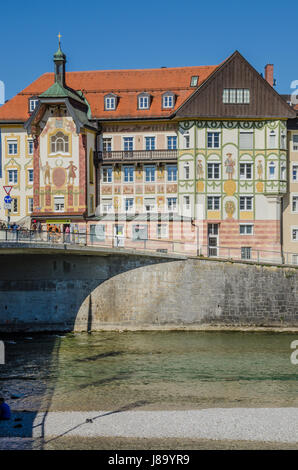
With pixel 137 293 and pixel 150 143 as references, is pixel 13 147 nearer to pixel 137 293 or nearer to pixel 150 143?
pixel 150 143

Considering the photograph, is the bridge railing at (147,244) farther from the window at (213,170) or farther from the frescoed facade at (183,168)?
the window at (213,170)

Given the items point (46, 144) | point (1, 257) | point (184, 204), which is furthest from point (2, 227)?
point (184, 204)

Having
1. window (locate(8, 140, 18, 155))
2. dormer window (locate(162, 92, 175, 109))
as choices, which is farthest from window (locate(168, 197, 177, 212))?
window (locate(8, 140, 18, 155))

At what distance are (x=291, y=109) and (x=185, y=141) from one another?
1034cm

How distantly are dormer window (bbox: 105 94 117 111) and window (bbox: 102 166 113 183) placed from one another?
237 inches

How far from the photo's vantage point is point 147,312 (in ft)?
183

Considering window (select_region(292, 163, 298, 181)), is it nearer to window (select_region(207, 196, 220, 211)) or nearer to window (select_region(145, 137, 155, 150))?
window (select_region(207, 196, 220, 211))

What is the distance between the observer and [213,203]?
62.5 metres

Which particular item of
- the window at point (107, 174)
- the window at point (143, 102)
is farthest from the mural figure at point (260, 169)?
the window at point (107, 174)

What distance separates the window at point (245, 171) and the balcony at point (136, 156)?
647 cm

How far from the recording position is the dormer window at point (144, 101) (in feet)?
217

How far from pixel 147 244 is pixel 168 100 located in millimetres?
16135

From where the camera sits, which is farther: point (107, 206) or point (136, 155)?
point (107, 206)

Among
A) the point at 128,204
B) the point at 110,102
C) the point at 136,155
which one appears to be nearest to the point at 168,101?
the point at 110,102
